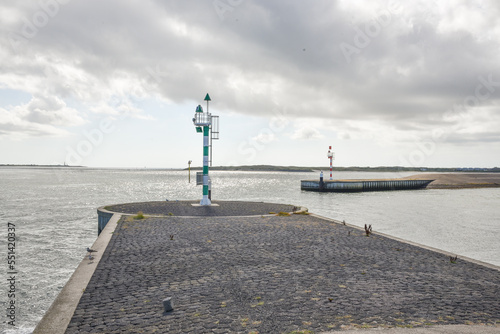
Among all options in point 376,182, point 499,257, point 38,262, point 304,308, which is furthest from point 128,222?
point 376,182

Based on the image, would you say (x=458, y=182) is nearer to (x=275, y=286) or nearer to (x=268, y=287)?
(x=275, y=286)

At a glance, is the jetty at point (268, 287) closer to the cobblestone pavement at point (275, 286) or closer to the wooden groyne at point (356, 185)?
the cobblestone pavement at point (275, 286)

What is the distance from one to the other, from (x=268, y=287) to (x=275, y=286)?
0.15m

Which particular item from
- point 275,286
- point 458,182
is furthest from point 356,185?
point 275,286

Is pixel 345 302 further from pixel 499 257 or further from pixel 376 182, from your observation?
pixel 376 182

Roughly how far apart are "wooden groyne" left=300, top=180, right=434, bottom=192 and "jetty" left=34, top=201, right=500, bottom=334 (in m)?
49.4

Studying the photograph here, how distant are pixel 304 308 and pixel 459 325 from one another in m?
2.25

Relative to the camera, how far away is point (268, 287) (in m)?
6.98

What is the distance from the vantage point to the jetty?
5.39 m

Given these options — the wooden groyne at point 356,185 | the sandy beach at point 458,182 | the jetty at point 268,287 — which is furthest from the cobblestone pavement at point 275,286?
the sandy beach at point 458,182

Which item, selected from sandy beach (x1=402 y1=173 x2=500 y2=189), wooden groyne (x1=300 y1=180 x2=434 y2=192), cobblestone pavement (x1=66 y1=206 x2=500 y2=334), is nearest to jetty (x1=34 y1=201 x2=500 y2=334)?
cobblestone pavement (x1=66 y1=206 x2=500 y2=334)

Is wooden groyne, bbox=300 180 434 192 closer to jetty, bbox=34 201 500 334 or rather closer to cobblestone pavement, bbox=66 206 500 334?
jetty, bbox=34 201 500 334

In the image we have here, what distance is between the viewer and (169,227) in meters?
13.9

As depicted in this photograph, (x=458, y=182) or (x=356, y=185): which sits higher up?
(x=356, y=185)
